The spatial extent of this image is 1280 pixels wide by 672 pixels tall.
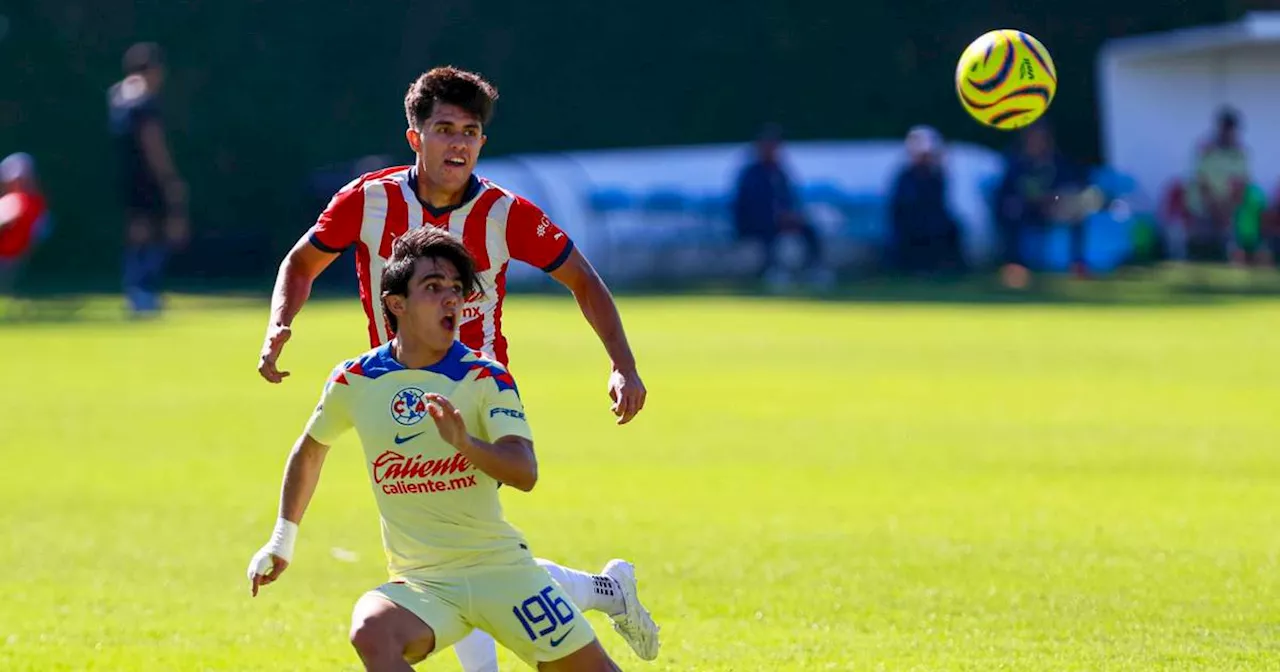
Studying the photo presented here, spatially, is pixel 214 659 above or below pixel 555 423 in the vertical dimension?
above

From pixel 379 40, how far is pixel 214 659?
26372mm

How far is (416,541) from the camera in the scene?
18.3 feet

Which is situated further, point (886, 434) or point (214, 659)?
point (886, 434)

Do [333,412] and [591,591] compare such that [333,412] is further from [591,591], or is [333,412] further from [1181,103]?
[1181,103]

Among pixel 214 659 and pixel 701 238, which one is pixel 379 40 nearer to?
pixel 701 238

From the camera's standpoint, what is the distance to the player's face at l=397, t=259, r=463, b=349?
18.2ft

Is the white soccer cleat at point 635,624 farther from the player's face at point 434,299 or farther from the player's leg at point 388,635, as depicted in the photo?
the player's face at point 434,299

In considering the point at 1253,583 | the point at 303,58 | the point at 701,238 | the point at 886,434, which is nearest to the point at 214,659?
the point at 1253,583

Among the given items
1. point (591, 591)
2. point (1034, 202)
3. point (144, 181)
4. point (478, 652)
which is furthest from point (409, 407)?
point (1034, 202)

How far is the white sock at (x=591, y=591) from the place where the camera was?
6.52 meters

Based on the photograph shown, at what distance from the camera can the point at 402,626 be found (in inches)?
212

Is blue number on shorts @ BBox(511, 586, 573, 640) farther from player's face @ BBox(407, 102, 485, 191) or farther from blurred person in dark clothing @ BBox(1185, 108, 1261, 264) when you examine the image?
blurred person in dark clothing @ BBox(1185, 108, 1261, 264)

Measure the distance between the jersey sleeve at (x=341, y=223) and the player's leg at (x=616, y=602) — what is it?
131cm

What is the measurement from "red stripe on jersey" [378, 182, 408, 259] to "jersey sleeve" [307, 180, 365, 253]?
4.0 inches
